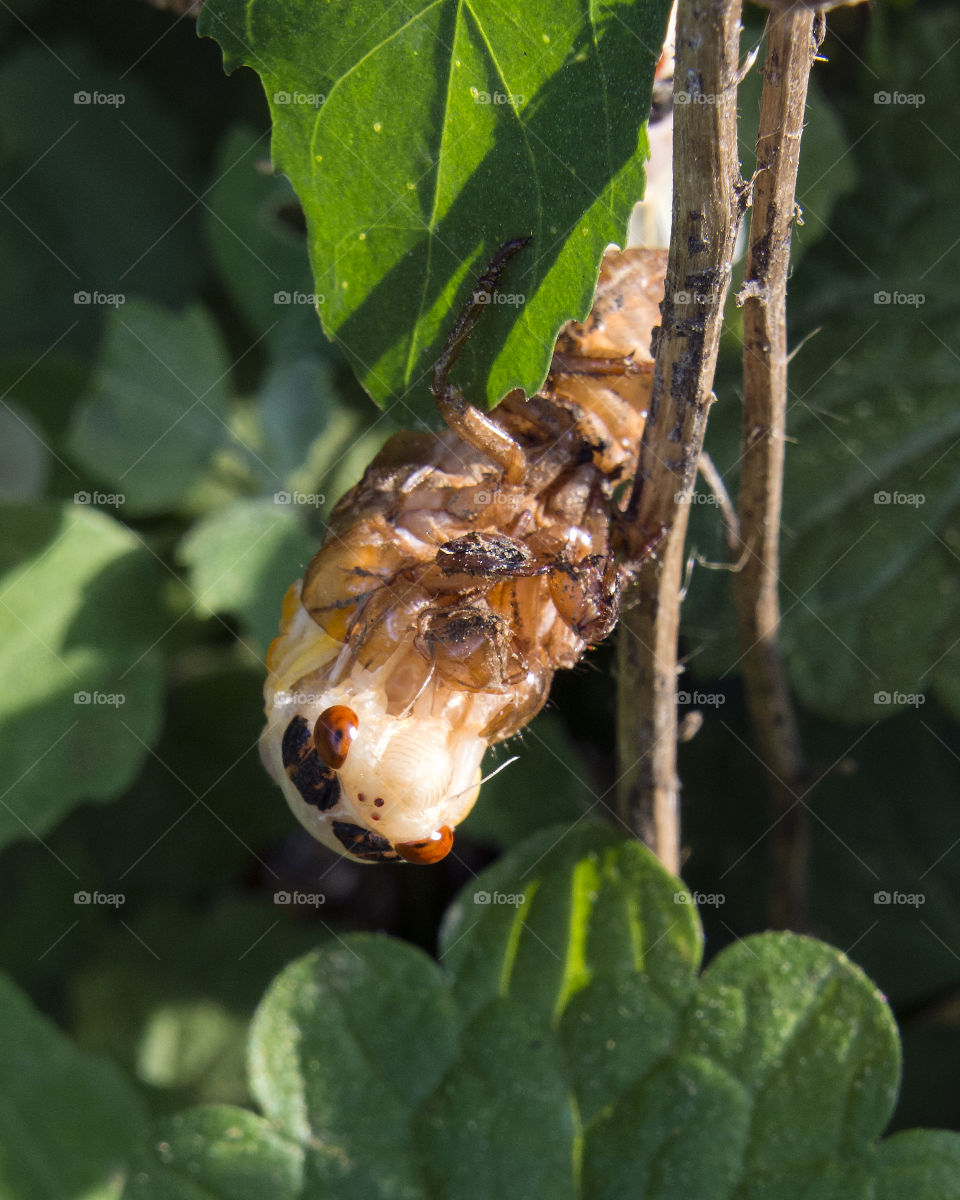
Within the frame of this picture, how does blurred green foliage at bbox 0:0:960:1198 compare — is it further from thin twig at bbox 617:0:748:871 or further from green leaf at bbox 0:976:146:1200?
thin twig at bbox 617:0:748:871

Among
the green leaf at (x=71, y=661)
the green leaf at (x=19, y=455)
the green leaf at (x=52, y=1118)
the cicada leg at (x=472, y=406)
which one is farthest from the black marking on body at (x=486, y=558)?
the green leaf at (x=19, y=455)

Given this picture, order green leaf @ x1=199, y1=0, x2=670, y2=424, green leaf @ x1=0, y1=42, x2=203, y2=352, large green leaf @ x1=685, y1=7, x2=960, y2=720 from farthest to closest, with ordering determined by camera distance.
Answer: green leaf @ x1=0, y1=42, x2=203, y2=352, large green leaf @ x1=685, y1=7, x2=960, y2=720, green leaf @ x1=199, y1=0, x2=670, y2=424

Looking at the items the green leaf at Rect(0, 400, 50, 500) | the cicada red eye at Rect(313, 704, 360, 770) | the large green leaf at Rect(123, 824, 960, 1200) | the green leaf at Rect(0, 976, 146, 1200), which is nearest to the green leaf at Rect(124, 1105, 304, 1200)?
the large green leaf at Rect(123, 824, 960, 1200)

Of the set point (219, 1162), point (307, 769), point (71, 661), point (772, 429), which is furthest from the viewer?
point (71, 661)

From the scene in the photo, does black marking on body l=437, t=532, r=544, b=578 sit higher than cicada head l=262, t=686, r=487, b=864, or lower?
higher

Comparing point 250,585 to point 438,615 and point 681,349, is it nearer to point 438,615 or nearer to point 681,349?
point 438,615

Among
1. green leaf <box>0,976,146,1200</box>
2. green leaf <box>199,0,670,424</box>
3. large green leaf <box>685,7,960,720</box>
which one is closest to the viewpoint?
green leaf <box>199,0,670,424</box>

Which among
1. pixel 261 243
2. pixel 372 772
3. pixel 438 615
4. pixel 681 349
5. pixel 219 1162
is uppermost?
pixel 681 349

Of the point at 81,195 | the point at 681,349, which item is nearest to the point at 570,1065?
the point at 681,349
